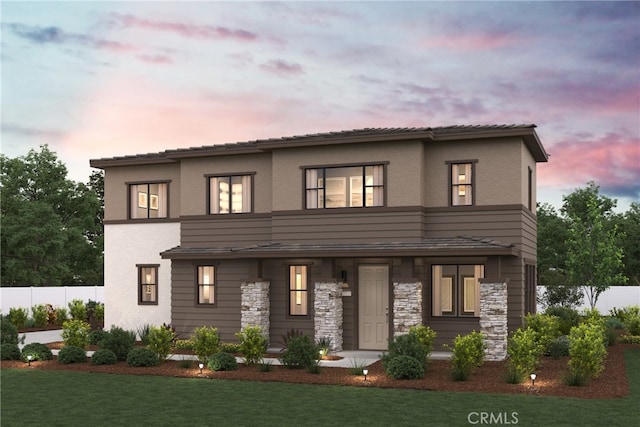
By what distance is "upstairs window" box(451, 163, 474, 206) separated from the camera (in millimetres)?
21094

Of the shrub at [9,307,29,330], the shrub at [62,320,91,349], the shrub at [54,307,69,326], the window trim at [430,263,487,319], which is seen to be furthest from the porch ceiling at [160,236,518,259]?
the shrub at [54,307,69,326]

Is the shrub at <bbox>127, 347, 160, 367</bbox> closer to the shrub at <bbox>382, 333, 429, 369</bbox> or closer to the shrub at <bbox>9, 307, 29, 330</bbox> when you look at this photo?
the shrub at <bbox>382, 333, 429, 369</bbox>

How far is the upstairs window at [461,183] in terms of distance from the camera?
21094 millimetres

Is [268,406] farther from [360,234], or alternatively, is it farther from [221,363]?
[360,234]

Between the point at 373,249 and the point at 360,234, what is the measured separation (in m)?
1.40

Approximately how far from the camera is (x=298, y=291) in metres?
22.5

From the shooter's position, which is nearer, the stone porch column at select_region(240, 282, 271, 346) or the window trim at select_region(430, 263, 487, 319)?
the window trim at select_region(430, 263, 487, 319)

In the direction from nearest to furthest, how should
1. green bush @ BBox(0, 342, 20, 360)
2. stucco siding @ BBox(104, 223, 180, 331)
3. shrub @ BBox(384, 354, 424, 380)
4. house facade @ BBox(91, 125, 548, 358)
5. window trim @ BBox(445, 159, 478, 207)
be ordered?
1. shrub @ BBox(384, 354, 424, 380)
2. green bush @ BBox(0, 342, 20, 360)
3. house facade @ BBox(91, 125, 548, 358)
4. window trim @ BBox(445, 159, 478, 207)
5. stucco siding @ BBox(104, 223, 180, 331)

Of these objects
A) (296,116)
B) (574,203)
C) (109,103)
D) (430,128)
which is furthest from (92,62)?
(574,203)

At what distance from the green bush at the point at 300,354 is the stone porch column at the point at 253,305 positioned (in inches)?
184

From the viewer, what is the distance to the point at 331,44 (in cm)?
2630

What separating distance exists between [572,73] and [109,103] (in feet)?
66.4

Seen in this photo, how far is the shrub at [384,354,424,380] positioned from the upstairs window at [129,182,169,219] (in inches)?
509

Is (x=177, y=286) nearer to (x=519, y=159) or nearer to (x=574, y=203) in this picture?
(x=519, y=159)
